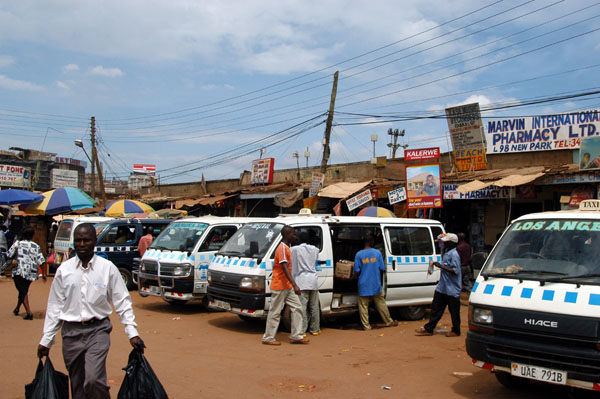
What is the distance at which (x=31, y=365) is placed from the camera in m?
6.83

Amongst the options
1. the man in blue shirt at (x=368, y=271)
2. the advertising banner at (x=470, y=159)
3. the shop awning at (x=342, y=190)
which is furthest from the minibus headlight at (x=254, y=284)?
the advertising banner at (x=470, y=159)

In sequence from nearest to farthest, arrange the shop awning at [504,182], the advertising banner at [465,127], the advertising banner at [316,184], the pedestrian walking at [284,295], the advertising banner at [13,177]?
the pedestrian walking at [284,295]
the shop awning at [504,182]
the advertising banner at [465,127]
the advertising banner at [316,184]
the advertising banner at [13,177]

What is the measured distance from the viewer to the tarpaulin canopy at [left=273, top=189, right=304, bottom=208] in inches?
735

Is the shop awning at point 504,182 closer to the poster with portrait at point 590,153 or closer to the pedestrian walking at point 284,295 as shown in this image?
the poster with portrait at point 590,153

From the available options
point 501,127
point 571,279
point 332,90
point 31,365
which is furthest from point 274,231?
point 332,90

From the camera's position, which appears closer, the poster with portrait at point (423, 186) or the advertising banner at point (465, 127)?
the poster with portrait at point (423, 186)

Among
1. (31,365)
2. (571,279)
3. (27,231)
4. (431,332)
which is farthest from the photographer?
(27,231)

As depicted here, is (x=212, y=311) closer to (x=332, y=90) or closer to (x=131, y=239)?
(x=131, y=239)

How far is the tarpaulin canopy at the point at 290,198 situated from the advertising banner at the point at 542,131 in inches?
258

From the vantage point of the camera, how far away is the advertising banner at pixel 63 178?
49.9 meters

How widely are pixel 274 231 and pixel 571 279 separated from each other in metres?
5.33

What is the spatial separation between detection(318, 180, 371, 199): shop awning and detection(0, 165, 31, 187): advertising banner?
27639 millimetres

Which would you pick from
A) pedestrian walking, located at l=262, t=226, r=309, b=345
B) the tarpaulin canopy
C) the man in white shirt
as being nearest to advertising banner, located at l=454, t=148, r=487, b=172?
the tarpaulin canopy

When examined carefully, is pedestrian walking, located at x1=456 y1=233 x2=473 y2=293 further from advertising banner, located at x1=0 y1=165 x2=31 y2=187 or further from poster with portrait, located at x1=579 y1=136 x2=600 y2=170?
advertising banner, located at x1=0 y1=165 x2=31 y2=187
